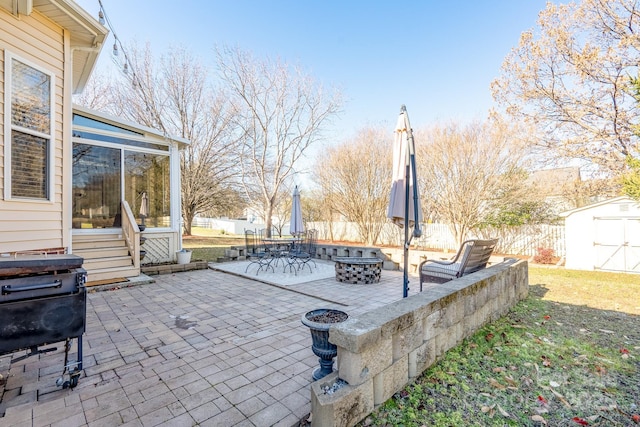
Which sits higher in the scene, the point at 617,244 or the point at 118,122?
the point at 118,122

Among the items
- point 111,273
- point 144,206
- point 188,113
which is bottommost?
point 111,273

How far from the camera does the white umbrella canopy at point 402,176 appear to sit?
3.56m

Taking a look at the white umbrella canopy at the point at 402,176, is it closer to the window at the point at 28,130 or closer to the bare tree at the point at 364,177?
the window at the point at 28,130

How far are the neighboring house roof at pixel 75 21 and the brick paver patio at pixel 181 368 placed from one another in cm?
427

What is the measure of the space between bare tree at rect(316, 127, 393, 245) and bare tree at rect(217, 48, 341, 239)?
2.52 metres

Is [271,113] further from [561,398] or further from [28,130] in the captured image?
[561,398]

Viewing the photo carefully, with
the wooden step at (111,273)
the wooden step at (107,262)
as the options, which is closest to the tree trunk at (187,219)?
the wooden step at (107,262)

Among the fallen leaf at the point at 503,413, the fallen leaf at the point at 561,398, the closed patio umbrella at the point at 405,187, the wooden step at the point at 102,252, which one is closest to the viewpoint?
the fallen leaf at the point at 503,413

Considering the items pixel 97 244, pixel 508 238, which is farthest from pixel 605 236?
pixel 97 244

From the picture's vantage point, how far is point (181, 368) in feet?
8.44

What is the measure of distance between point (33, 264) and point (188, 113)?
15.8 metres

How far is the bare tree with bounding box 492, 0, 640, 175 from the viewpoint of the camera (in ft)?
28.1

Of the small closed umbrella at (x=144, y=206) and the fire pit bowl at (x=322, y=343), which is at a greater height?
the small closed umbrella at (x=144, y=206)

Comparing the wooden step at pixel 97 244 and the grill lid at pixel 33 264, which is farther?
the wooden step at pixel 97 244
